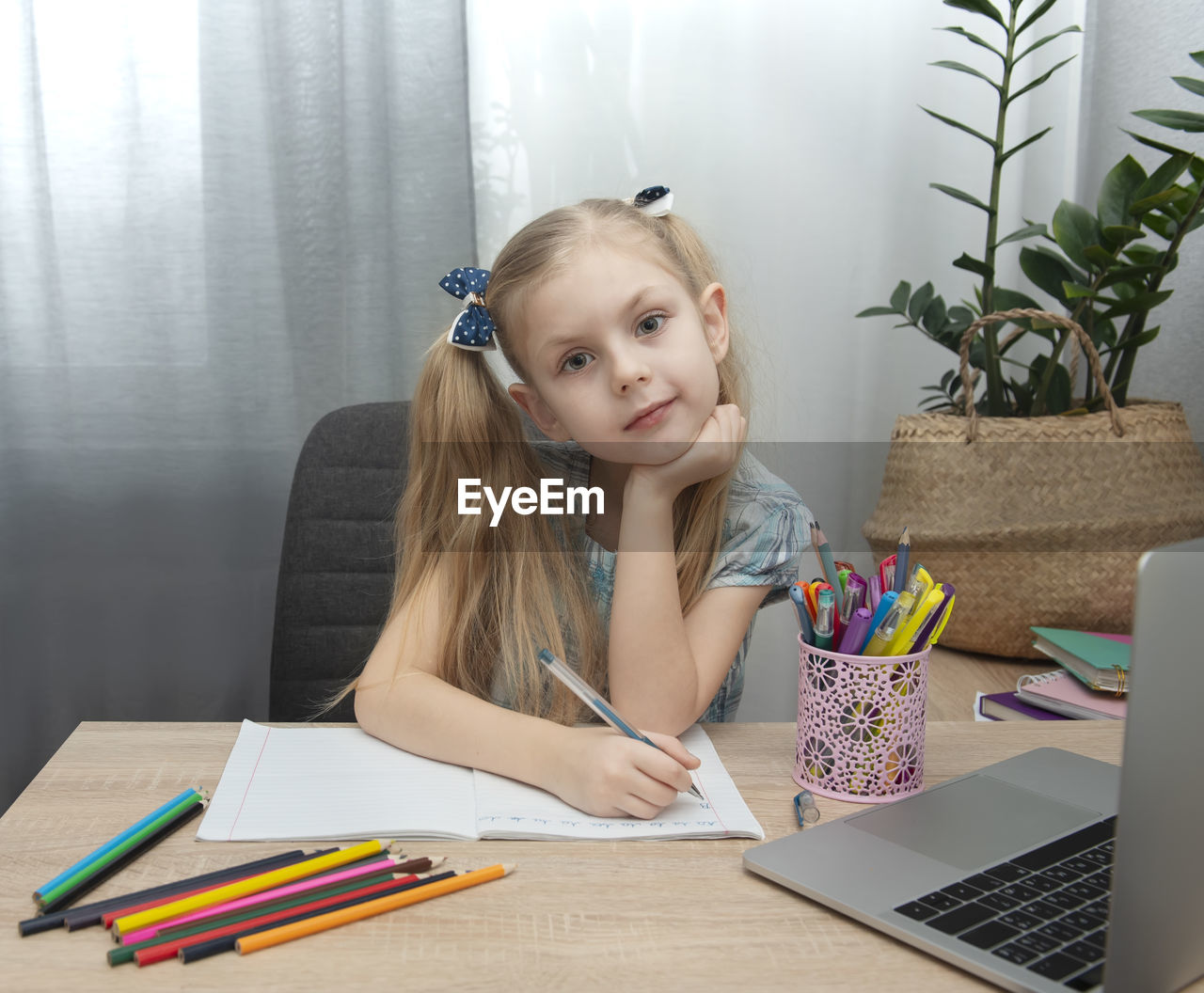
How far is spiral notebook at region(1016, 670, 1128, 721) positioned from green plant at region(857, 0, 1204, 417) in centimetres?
40

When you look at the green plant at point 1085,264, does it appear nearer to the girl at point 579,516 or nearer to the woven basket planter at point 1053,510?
the woven basket planter at point 1053,510

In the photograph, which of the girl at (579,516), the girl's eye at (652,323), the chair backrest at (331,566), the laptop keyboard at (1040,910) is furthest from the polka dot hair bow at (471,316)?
the laptop keyboard at (1040,910)

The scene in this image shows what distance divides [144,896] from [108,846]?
0.06 metres

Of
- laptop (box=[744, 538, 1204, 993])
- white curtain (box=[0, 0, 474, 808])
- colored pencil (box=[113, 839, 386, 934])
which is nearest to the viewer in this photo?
laptop (box=[744, 538, 1204, 993])

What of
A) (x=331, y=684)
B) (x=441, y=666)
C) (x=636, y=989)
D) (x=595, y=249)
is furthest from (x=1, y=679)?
(x=636, y=989)

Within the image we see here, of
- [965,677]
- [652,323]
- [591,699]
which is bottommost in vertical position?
[965,677]

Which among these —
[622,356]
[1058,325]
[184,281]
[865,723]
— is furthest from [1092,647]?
[184,281]

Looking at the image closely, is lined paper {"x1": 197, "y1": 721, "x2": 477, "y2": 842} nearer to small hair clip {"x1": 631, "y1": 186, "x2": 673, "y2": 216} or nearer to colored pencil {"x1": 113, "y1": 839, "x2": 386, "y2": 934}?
colored pencil {"x1": 113, "y1": 839, "x2": 386, "y2": 934}

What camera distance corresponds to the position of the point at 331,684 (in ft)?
4.00

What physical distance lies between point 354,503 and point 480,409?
0.32 metres

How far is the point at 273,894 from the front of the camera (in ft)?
1.78

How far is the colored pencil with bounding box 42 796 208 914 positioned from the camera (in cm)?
55

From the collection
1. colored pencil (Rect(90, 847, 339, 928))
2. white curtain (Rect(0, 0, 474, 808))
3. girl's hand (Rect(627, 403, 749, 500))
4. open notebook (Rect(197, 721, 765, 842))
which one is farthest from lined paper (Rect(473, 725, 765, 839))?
white curtain (Rect(0, 0, 474, 808))

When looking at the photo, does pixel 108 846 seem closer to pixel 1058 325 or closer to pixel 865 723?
pixel 865 723
